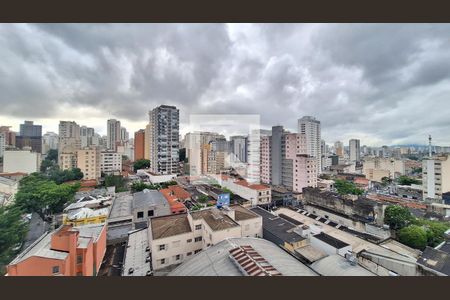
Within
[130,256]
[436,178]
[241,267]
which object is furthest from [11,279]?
[436,178]

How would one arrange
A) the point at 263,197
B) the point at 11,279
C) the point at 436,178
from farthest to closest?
1. the point at 436,178
2. the point at 263,197
3. the point at 11,279

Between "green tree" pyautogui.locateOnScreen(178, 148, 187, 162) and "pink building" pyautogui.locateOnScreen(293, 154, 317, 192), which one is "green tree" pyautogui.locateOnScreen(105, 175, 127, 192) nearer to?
"green tree" pyautogui.locateOnScreen(178, 148, 187, 162)

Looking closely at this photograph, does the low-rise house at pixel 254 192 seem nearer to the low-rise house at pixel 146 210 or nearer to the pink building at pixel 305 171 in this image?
the pink building at pixel 305 171

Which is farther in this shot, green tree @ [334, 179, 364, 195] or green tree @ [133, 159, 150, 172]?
green tree @ [133, 159, 150, 172]

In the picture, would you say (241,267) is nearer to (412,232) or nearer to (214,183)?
(412,232)

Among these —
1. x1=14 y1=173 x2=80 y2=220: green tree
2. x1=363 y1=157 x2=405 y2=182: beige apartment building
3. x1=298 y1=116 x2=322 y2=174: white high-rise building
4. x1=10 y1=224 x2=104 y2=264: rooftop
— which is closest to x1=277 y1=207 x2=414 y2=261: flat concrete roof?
x1=10 y1=224 x2=104 y2=264: rooftop

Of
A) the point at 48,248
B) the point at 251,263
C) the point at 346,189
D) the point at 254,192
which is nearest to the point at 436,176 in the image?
the point at 346,189

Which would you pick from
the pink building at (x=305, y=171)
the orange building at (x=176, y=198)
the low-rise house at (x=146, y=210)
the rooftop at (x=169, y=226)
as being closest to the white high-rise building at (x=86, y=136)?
the orange building at (x=176, y=198)
